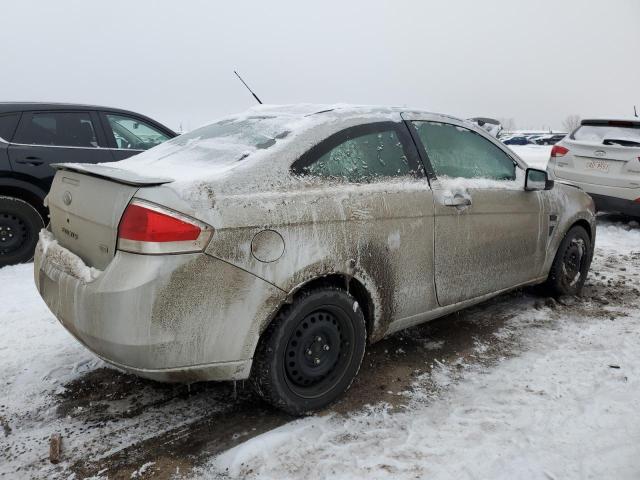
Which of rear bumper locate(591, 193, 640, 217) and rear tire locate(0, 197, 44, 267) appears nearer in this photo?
rear tire locate(0, 197, 44, 267)

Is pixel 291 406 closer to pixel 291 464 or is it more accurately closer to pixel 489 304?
pixel 291 464

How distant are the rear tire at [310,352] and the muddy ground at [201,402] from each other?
0.16 meters

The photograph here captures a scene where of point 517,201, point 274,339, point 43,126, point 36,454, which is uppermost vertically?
point 43,126

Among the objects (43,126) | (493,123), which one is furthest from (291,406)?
(493,123)

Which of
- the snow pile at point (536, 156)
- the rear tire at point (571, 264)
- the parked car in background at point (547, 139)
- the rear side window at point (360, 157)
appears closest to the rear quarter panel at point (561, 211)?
the rear tire at point (571, 264)

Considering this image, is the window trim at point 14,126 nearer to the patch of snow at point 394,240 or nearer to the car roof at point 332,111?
the car roof at point 332,111

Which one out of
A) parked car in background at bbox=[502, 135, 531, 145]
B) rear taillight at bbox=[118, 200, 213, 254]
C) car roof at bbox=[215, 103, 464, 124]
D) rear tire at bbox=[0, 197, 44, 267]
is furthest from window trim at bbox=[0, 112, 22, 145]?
parked car in background at bbox=[502, 135, 531, 145]

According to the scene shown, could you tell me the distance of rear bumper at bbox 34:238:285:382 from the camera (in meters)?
2.19

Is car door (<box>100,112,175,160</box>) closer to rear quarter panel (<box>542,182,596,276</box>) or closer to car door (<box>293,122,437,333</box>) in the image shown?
car door (<box>293,122,437,333</box>)

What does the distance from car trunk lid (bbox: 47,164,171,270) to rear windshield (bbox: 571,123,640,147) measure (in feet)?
23.0

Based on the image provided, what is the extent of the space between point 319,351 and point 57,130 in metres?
4.51

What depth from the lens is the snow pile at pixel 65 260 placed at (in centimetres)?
240

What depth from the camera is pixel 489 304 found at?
4.61 meters

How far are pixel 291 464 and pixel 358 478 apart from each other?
0.31 meters
